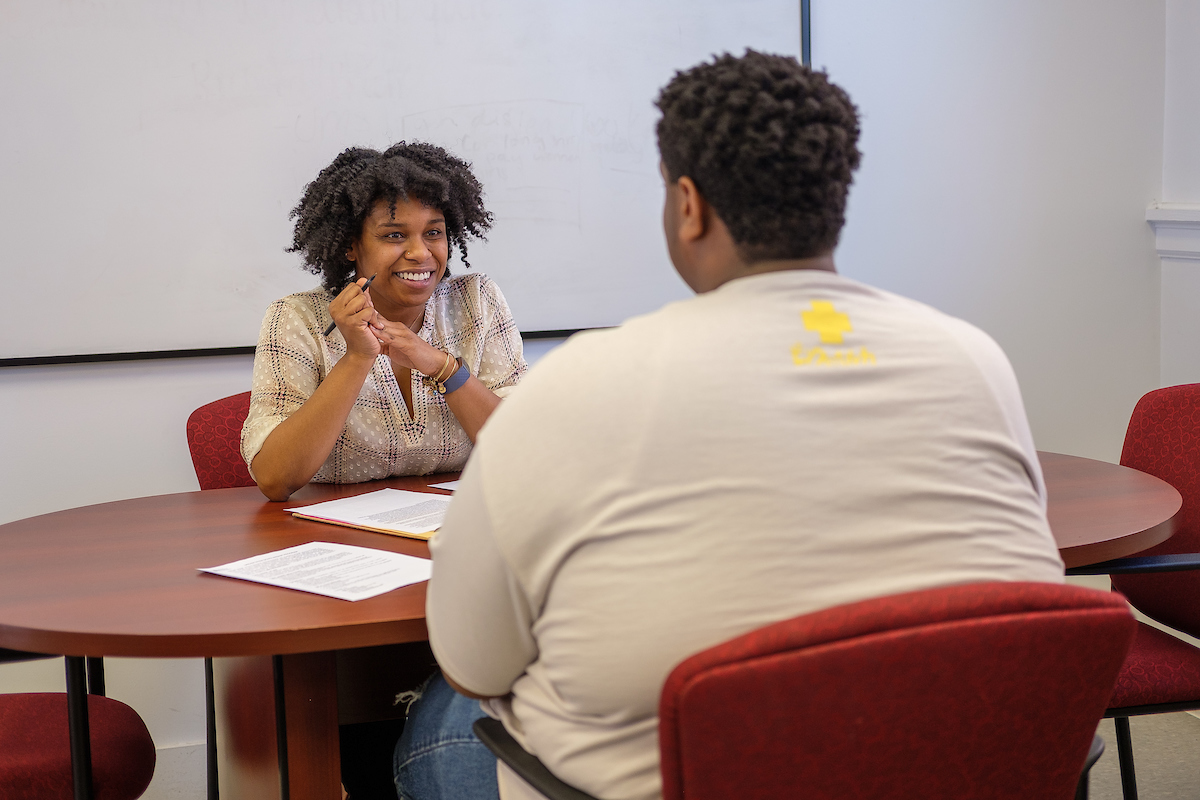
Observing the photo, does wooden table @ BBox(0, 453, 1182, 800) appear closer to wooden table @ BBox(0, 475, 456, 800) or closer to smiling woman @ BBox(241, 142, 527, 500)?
wooden table @ BBox(0, 475, 456, 800)

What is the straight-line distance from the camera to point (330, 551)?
1486mm

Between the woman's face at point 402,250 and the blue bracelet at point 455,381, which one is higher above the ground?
the woman's face at point 402,250

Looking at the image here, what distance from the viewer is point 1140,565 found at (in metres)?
1.54

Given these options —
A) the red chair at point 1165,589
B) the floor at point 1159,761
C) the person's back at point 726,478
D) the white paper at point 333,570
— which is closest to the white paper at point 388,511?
the white paper at point 333,570

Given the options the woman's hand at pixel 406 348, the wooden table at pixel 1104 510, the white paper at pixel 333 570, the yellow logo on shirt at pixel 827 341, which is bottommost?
the wooden table at pixel 1104 510

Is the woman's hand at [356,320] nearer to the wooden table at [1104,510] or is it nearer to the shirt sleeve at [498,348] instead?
the shirt sleeve at [498,348]

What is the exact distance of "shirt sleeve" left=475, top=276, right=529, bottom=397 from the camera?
7.41ft

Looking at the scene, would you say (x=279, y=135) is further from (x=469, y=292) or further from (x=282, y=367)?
(x=282, y=367)

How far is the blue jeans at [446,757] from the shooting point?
1315 millimetres

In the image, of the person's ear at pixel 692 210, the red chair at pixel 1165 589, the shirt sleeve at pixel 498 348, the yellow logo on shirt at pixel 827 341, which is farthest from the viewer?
the shirt sleeve at pixel 498 348

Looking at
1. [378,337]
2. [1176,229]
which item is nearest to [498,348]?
[378,337]

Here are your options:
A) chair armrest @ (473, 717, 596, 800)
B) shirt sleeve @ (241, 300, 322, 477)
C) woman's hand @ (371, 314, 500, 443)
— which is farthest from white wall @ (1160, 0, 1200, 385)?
chair armrest @ (473, 717, 596, 800)

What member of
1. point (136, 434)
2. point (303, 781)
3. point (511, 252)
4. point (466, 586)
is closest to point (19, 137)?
point (136, 434)

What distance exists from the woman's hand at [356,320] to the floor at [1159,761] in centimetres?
185
